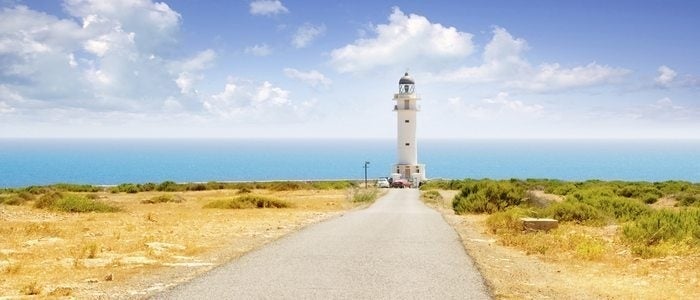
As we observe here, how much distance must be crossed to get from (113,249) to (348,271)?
23.3 ft

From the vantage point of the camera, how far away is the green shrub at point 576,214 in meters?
24.4

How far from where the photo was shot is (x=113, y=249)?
55.0 ft

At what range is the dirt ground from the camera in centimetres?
1165

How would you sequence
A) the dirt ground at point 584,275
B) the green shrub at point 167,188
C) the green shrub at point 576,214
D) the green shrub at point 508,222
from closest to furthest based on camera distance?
the dirt ground at point 584,275
the green shrub at point 508,222
the green shrub at point 576,214
the green shrub at point 167,188

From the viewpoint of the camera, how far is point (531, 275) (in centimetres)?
1352

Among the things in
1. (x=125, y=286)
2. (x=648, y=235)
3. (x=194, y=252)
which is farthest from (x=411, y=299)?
(x=648, y=235)

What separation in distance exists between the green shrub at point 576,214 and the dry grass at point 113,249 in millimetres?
9680

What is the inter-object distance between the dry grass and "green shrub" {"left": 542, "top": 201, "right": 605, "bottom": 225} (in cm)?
968

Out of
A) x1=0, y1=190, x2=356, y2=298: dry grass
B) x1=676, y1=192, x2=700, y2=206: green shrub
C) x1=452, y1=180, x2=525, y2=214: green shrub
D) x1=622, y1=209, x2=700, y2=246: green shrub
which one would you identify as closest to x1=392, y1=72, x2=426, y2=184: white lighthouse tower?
Result: x1=676, y1=192, x2=700, y2=206: green shrub

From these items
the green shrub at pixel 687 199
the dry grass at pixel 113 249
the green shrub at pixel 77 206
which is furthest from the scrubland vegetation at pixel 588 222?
the green shrub at pixel 77 206

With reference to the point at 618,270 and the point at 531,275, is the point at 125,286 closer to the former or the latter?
the point at 531,275

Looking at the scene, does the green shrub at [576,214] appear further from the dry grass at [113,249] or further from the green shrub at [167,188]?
the green shrub at [167,188]

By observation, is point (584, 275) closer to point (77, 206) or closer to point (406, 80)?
point (77, 206)

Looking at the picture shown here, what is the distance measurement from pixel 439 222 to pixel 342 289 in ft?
48.8
